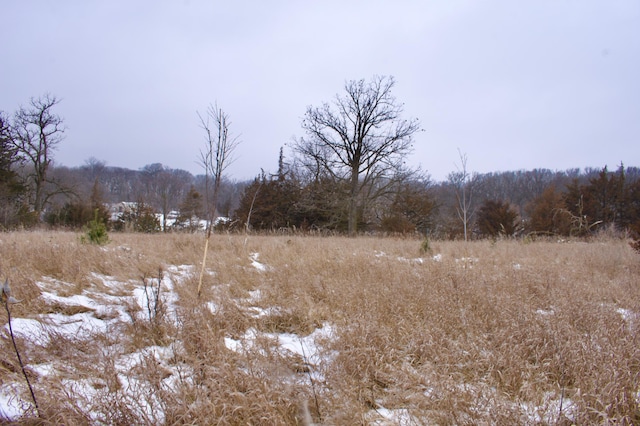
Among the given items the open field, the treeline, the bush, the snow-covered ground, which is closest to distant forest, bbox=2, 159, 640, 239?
the treeline

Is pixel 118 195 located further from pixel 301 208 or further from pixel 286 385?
pixel 286 385

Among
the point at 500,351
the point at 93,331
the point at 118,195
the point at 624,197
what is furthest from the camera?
the point at 118,195

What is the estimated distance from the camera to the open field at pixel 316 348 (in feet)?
5.62

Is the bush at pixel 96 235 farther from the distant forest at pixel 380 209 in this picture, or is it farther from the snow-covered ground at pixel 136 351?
the distant forest at pixel 380 209

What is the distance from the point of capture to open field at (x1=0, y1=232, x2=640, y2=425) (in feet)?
5.62

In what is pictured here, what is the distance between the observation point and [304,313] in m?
3.18

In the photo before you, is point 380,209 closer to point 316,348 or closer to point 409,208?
point 409,208

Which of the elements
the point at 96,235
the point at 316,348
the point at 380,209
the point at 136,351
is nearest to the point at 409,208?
the point at 380,209

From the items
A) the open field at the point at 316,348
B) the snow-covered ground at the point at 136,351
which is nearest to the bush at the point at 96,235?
the open field at the point at 316,348

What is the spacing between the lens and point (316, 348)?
250cm

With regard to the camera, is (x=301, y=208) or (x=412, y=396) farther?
(x=301, y=208)

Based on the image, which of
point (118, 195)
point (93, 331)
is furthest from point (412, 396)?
point (118, 195)

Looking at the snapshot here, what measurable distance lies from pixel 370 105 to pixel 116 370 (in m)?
Answer: 19.7

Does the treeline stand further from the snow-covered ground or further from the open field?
the snow-covered ground
